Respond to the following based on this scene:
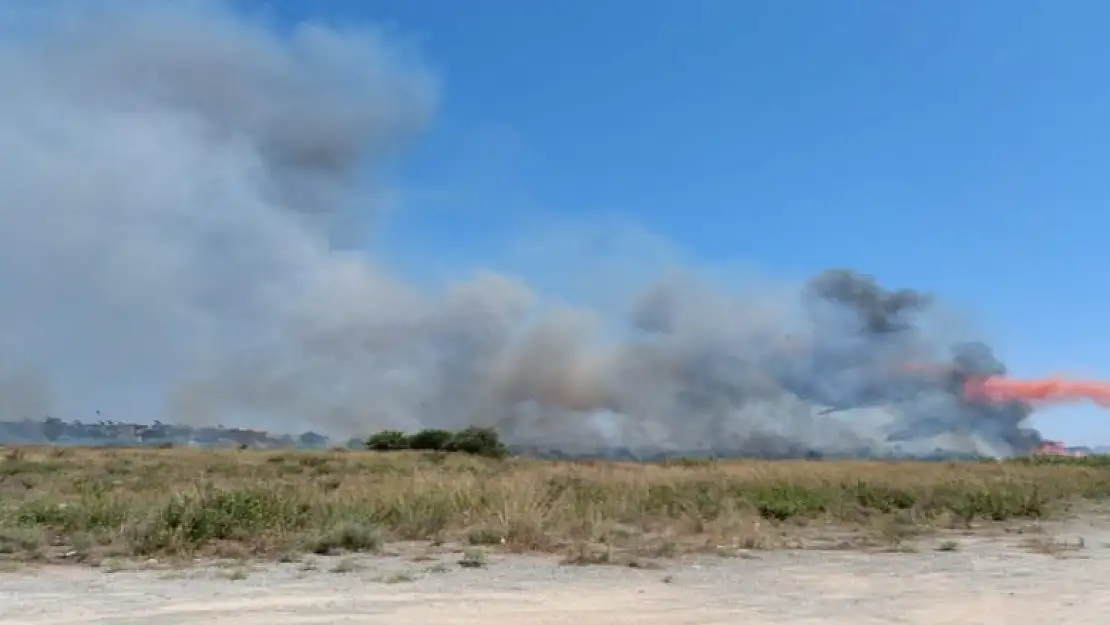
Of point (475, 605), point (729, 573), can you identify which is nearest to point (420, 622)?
point (475, 605)

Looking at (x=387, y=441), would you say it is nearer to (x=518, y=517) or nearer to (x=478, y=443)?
(x=478, y=443)

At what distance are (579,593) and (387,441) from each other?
55.0 meters

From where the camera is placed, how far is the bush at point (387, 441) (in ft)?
199

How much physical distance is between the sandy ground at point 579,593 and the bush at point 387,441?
167 ft

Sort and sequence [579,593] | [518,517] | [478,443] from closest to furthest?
[579,593], [518,517], [478,443]

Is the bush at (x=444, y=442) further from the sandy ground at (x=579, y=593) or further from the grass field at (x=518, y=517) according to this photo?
the sandy ground at (x=579, y=593)

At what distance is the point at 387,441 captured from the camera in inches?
2426

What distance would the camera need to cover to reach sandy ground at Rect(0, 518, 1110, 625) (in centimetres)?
708

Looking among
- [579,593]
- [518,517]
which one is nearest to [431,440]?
[518,517]

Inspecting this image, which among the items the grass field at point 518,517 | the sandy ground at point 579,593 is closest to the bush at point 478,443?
the grass field at point 518,517

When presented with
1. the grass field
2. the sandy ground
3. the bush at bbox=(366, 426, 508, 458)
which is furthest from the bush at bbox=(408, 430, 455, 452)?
the sandy ground

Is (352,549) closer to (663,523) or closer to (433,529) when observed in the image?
(433,529)

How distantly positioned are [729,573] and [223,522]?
648 centimetres

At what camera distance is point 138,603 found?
25.0ft
